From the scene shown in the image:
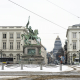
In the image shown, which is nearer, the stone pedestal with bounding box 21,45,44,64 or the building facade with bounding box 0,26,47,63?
the stone pedestal with bounding box 21,45,44,64

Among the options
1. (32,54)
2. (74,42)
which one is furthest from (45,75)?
(74,42)

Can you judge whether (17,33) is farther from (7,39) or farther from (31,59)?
(31,59)

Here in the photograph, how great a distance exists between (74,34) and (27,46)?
4569 centimetres

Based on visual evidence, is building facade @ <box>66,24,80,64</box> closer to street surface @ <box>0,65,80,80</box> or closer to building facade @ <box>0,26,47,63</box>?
building facade @ <box>0,26,47,63</box>

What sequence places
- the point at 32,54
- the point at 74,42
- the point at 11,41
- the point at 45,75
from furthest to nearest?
the point at 11,41 → the point at 74,42 → the point at 32,54 → the point at 45,75

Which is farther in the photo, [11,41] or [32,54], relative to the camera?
[11,41]

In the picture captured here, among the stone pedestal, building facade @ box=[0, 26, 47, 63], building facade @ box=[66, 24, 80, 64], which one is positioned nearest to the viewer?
Result: the stone pedestal

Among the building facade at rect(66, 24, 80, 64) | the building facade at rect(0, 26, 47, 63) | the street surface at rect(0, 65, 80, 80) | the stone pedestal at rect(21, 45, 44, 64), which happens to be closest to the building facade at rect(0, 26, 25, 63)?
the building facade at rect(0, 26, 47, 63)

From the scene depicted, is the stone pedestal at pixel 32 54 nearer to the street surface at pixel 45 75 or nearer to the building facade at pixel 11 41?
the street surface at pixel 45 75

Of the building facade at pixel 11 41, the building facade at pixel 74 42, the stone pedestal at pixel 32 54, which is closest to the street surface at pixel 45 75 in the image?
the stone pedestal at pixel 32 54

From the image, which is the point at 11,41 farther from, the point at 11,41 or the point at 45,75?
the point at 45,75

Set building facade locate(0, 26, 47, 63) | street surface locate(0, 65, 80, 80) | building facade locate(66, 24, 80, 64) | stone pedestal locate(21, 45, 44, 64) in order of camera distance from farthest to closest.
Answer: building facade locate(0, 26, 47, 63), building facade locate(66, 24, 80, 64), stone pedestal locate(21, 45, 44, 64), street surface locate(0, 65, 80, 80)

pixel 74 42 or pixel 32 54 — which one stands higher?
pixel 74 42

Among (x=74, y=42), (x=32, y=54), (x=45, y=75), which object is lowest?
(x=45, y=75)
